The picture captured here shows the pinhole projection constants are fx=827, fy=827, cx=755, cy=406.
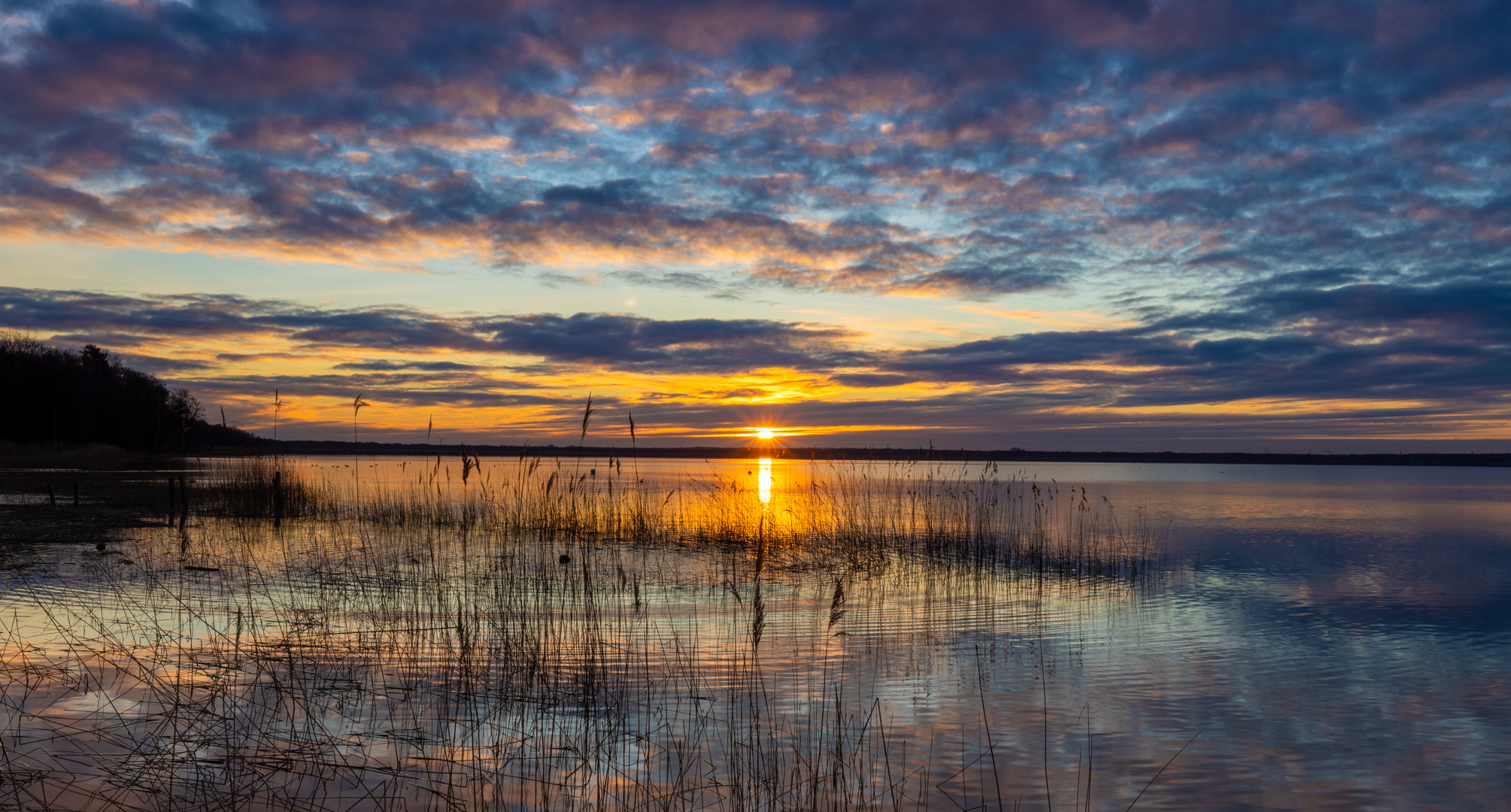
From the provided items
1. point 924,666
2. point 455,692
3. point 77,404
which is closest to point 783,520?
point 924,666

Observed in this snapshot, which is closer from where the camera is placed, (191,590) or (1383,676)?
(1383,676)

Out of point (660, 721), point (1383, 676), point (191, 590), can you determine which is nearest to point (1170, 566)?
point (1383, 676)

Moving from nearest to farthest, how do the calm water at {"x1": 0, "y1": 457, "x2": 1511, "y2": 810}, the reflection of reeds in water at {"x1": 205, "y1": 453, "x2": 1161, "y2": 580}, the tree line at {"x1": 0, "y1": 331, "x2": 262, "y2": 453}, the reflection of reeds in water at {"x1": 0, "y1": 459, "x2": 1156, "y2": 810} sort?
the reflection of reeds in water at {"x1": 0, "y1": 459, "x2": 1156, "y2": 810} → the calm water at {"x1": 0, "y1": 457, "x2": 1511, "y2": 810} → the reflection of reeds in water at {"x1": 205, "y1": 453, "x2": 1161, "y2": 580} → the tree line at {"x1": 0, "y1": 331, "x2": 262, "y2": 453}

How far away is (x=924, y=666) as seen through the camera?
766 cm

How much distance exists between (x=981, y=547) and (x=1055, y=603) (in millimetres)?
4167

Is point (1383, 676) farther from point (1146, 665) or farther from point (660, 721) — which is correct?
point (660, 721)

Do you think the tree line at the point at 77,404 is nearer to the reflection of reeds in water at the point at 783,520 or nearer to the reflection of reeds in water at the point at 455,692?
the reflection of reeds in water at the point at 783,520

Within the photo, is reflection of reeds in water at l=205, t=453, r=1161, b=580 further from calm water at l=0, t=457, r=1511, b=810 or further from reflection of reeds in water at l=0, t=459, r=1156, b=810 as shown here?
reflection of reeds in water at l=0, t=459, r=1156, b=810

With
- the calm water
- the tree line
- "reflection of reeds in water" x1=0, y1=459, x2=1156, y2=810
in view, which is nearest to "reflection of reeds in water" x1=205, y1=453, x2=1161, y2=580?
the calm water

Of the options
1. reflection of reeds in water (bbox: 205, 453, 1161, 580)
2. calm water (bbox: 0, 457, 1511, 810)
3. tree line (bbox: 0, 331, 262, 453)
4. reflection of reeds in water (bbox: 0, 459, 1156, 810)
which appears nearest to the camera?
reflection of reeds in water (bbox: 0, 459, 1156, 810)

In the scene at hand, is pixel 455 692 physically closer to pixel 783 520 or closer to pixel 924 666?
pixel 924 666

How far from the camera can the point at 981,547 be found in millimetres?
15359

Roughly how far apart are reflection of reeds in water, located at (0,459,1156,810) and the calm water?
4 cm

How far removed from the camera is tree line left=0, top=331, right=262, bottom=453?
57.6 m
